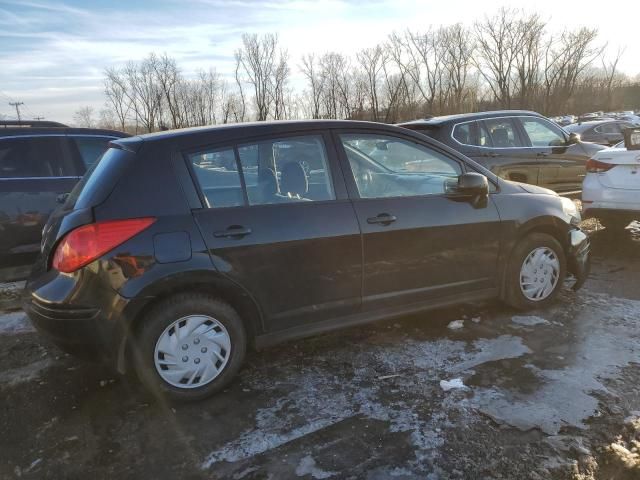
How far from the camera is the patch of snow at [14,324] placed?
4.26 m

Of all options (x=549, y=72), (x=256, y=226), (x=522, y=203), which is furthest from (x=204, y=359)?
(x=549, y=72)

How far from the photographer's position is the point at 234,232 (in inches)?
119

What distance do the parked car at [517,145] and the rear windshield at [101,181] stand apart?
518 centimetres

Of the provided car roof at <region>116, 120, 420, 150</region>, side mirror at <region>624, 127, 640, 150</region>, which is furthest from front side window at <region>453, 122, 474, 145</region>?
car roof at <region>116, 120, 420, 150</region>

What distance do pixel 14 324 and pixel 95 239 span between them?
228cm

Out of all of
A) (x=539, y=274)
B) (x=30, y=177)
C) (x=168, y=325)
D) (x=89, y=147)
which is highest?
(x=89, y=147)

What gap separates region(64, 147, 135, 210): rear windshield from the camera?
289 centimetres

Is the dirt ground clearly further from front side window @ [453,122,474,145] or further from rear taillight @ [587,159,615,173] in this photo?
front side window @ [453,122,474,145]

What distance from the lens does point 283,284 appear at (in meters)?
3.20

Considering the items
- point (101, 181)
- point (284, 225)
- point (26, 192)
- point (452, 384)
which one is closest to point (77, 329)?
point (101, 181)

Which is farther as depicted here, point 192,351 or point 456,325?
point 456,325

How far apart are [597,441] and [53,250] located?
3.16 metres

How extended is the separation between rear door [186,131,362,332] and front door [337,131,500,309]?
0.49ft

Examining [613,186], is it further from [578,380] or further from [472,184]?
[578,380]
